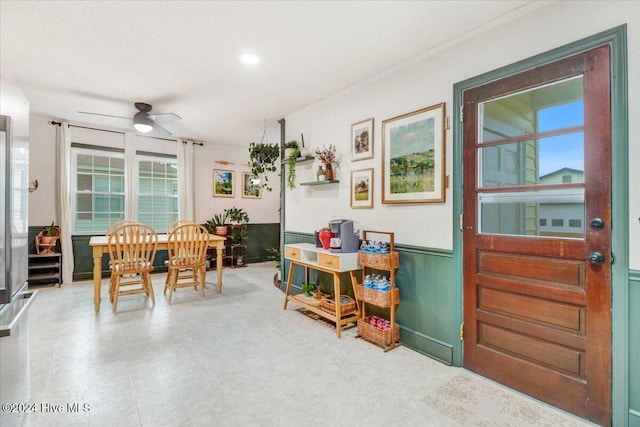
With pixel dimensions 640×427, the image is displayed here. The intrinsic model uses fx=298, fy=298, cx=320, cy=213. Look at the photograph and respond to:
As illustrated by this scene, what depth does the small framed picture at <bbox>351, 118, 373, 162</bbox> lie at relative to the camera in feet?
10.0

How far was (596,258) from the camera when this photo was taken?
169 cm

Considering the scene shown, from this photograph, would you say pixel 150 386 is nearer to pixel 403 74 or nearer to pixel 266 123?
pixel 403 74

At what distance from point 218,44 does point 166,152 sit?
12.6 ft

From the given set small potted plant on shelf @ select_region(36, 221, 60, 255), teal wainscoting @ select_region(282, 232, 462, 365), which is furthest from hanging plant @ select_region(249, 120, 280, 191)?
small potted plant on shelf @ select_region(36, 221, 60, 255)

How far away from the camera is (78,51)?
2.61m

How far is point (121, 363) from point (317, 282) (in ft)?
6.90

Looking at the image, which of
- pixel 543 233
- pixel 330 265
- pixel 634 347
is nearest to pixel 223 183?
pixel 330 265

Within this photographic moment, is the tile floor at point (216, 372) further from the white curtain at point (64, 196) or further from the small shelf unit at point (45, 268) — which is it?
the white curtain at point (64, 196)

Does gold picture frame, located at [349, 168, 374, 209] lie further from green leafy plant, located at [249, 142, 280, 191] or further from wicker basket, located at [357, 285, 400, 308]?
green leafy plant, located at [249, 142, 280, 191]

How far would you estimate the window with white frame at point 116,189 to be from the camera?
5004mm

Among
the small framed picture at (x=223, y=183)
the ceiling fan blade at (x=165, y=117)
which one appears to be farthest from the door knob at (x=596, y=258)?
the small framed picture at (x=223, y=183)

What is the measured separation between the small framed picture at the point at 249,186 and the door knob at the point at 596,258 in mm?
5846

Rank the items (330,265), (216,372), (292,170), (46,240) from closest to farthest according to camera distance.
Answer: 1. (216,372)
2. (330,265)
3. (292,170)
4. (46,240)

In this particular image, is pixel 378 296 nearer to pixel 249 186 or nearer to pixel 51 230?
pixel 249 186
